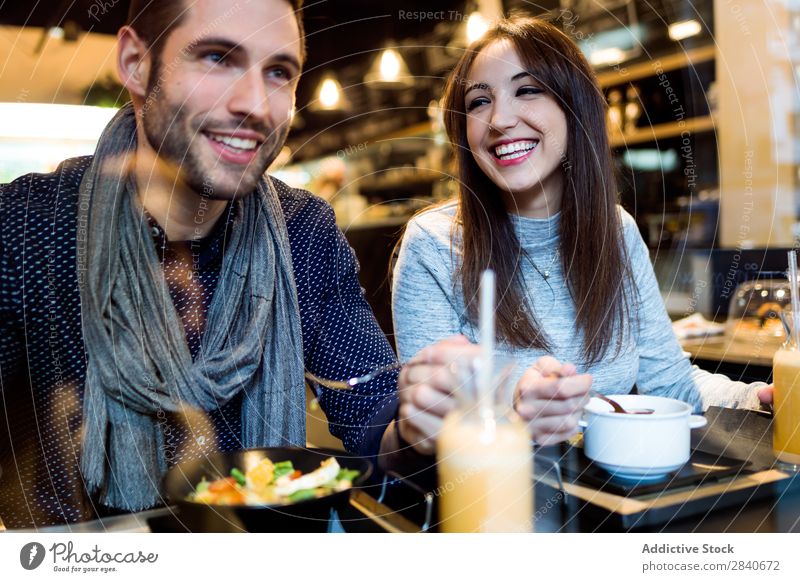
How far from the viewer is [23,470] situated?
58cm

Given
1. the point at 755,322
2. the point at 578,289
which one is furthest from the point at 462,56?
the point at 755,322

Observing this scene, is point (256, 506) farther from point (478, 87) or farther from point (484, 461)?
point (478, 87)

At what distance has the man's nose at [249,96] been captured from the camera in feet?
1.76

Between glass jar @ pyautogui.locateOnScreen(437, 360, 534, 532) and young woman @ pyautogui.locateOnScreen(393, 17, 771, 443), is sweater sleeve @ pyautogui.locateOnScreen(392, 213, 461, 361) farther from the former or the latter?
glass jar @ pyautogui.locateOnScreen(437, 360, 534, 532)

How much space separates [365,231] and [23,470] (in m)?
0.44

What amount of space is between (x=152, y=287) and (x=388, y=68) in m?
0.39

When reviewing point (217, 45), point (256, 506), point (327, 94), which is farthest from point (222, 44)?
point (256, 506)

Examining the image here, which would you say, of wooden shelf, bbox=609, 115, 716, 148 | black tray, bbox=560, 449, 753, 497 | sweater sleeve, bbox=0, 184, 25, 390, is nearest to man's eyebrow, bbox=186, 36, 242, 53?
sweater sleeve, bbox=0, 184, 25, 390

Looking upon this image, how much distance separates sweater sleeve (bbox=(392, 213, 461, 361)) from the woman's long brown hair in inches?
1.0

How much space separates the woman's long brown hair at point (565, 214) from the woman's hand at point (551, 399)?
0.18 metres

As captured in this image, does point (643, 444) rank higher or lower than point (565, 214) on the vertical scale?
lower

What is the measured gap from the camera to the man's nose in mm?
537

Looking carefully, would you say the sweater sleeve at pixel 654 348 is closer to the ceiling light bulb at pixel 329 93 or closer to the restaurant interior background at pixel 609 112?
the restaurant interior background at pixel 609 112

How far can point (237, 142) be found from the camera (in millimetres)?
558
